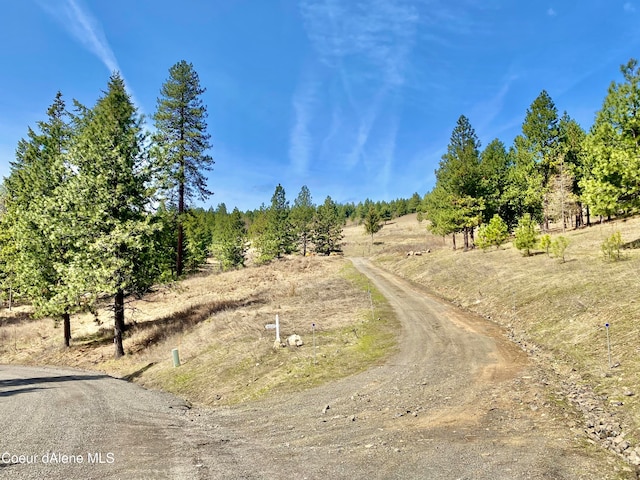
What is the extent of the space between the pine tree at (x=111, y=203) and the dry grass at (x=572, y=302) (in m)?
19.9

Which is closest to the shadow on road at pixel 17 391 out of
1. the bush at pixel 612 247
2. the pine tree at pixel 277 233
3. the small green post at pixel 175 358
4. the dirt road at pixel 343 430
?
the dirt road at pixel 343 430

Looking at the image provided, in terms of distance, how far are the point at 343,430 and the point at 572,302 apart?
1482 centimetres

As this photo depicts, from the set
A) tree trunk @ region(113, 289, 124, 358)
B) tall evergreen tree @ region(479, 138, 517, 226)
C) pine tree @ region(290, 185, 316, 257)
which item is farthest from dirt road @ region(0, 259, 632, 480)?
pine tree @ region(290, 185, 316, 257)

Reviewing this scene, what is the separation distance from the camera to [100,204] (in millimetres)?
19859

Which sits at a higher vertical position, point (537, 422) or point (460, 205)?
point (460, 205)

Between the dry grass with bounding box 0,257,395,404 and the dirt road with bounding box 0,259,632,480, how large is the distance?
5.05ft

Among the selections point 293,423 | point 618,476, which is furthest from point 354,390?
point 618,476

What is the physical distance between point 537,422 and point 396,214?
170m

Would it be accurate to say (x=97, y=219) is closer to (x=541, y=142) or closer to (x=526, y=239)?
(x=526, y=239)

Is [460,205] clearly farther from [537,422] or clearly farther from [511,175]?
[537,422]

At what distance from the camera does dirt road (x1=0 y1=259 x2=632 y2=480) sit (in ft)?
23.9

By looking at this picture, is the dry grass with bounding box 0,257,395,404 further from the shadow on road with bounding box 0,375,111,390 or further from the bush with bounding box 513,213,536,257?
the bush with bounding box 513,213,536,257

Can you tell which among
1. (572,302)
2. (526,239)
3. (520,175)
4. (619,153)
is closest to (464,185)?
(520,175)

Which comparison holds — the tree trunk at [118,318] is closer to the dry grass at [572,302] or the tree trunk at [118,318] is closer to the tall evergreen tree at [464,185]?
the dry grass at [572,302]
